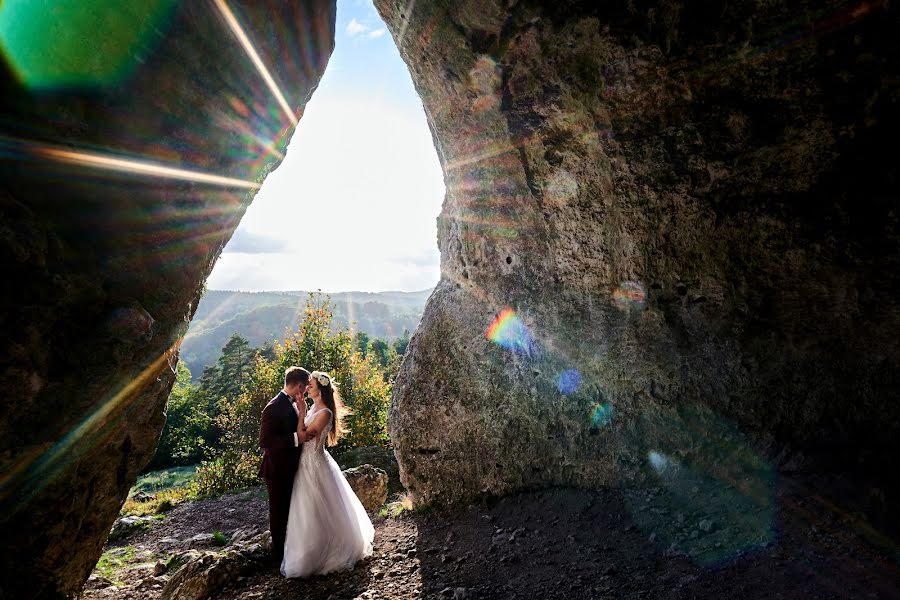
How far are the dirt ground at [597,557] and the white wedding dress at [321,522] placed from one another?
16 cm

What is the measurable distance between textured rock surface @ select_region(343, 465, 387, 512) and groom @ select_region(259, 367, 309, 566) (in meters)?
3.21

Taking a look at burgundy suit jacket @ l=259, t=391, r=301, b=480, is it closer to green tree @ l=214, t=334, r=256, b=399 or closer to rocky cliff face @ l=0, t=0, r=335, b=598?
rocky cliff face @ l=0, t=0, r=335, b=598

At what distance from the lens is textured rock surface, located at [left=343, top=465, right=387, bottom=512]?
898 cm

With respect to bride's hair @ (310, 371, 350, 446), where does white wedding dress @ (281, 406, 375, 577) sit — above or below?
below

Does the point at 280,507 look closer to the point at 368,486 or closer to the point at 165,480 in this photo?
the point at 368,486

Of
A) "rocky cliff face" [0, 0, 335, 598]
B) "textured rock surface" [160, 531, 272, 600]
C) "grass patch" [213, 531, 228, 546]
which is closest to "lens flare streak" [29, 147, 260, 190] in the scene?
"rocky cliff face" [0, 0, 335, 598]

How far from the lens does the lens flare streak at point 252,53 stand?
5.08 metres

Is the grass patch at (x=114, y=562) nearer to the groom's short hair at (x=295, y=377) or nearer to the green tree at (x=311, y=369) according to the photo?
the groom's short hair at (x=295, y=377)

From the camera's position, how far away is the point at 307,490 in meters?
5.64

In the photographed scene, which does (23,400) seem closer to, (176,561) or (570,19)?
(176,561)

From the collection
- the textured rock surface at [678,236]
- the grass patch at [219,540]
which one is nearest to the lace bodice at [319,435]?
the textured rock surface at [678,236]

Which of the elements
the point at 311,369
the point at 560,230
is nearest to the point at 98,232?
the point at 560,230

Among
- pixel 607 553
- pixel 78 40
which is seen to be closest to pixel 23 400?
pixel 78 40

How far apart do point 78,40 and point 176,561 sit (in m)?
6.84
